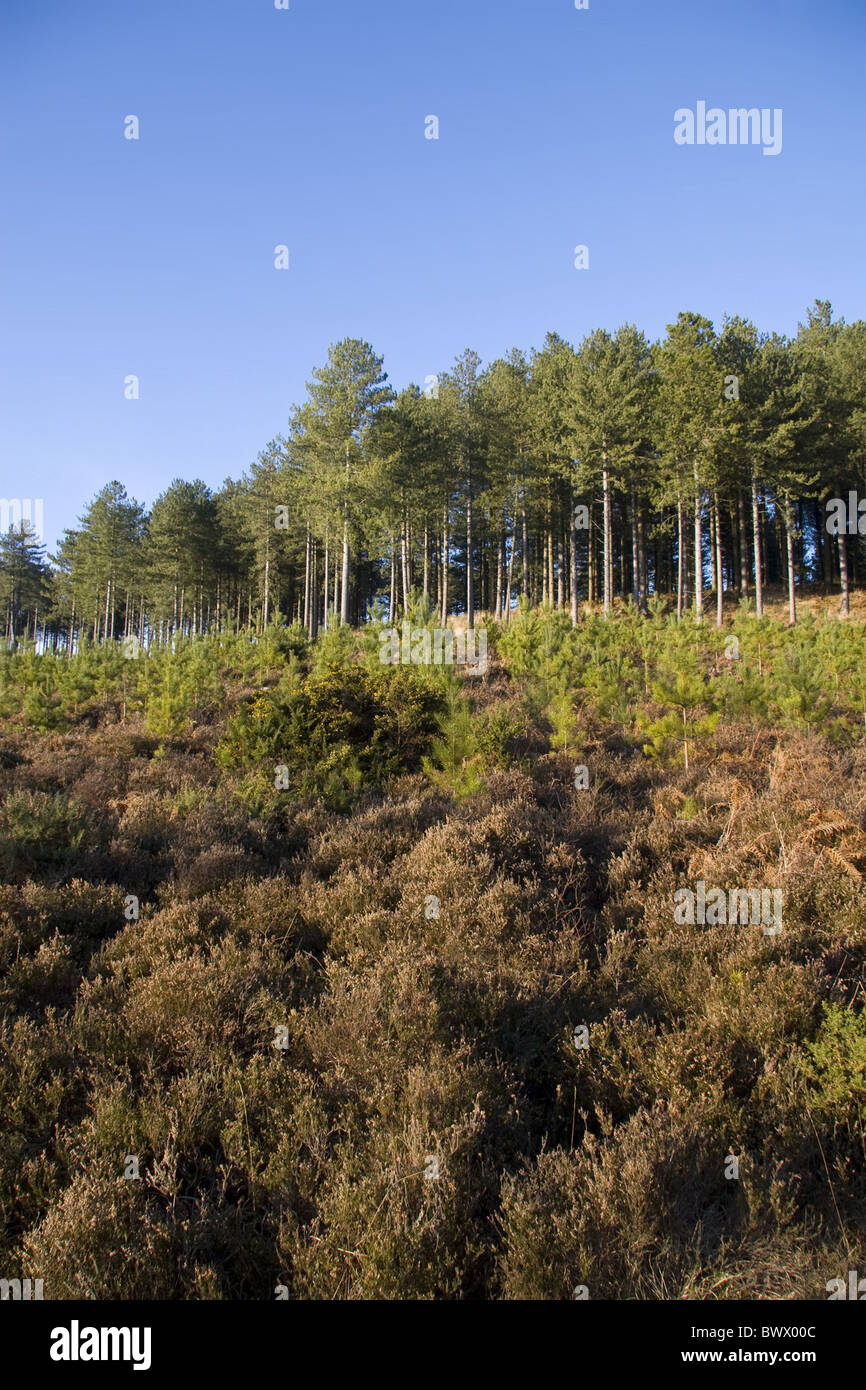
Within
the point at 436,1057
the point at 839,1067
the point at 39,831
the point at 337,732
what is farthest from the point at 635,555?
the point at 436,1057

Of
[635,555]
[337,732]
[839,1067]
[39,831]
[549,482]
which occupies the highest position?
[549,482]

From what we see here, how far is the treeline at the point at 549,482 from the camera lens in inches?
1166

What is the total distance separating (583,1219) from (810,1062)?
178 cm

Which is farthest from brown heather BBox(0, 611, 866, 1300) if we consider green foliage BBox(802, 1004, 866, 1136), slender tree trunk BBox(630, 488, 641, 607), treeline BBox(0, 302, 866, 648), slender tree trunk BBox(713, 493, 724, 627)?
slender tree trunk BBox(630, 488, 641, 607)

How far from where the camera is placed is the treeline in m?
29.6

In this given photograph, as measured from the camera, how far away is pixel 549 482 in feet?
117

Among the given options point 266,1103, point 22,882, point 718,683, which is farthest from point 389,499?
point 266,1103

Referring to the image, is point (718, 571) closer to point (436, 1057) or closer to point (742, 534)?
point (742, 534)

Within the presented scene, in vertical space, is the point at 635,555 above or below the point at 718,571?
above

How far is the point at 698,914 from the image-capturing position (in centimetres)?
530

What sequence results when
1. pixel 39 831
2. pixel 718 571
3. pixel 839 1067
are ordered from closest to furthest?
pixel 839 1067, pixel 39 831, pixel 718 571

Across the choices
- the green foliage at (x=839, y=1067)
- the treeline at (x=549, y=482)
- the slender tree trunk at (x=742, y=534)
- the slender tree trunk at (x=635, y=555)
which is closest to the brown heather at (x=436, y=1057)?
the green foliage at (x=839, y=1067)

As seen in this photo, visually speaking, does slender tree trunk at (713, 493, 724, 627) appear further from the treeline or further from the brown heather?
the brown heather
